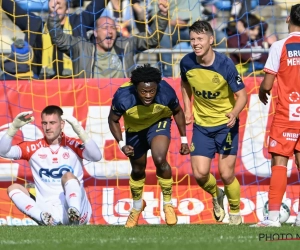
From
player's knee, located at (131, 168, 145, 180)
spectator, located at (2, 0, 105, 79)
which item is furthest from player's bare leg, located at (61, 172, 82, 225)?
spectator, located at (2, 0, 105, 79)

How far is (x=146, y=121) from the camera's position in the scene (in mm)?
8789

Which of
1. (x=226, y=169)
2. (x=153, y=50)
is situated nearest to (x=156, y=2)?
(x=153, y=50)

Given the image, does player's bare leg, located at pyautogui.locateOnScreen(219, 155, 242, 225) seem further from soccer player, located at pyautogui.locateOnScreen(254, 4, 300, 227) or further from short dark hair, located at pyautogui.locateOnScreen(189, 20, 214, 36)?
short dark hair, located at pyautogui.locateOnScreen(189, 20, 214, 36)

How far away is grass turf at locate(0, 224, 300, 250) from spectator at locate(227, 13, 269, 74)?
15.9ft

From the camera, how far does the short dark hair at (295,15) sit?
7.81 meters

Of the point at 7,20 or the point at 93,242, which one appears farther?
the point at 7,20

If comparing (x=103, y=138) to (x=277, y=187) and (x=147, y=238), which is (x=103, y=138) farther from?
(x=147, y=238)

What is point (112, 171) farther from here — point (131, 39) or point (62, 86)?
point (131, 39)

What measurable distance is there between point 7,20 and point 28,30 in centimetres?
181

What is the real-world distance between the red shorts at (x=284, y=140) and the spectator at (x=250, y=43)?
4.72 meters

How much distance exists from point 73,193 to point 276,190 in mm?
2516

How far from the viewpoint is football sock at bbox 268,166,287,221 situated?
791 centimetres

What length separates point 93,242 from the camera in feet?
22.9

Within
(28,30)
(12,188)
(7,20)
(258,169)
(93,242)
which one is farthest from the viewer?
(7,20)
